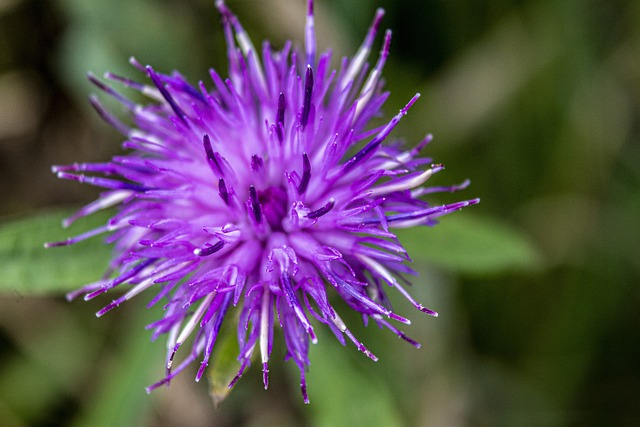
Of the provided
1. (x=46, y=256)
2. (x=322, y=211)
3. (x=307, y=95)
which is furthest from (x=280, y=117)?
(x=46, y=256)

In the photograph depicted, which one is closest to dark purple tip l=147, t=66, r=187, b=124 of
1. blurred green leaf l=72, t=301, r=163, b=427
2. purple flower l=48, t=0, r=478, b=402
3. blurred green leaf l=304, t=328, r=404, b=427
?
purple flower l=48, t=0, r=478, b=402

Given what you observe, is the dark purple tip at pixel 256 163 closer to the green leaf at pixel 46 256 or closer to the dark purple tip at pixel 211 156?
the dark purple tip at pixel 211 156

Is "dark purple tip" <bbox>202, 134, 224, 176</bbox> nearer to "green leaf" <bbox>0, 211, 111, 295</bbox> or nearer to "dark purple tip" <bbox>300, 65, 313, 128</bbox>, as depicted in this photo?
"dark purple tip" <bbox>300, 65, 313, 128</bbox>

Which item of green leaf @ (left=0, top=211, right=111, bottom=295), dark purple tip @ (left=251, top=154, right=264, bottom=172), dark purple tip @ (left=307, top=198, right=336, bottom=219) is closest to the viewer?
dark purple tip @ (left=307, top=198, right=336, bottom=219)

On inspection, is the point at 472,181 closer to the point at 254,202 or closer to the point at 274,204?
the point at 274,204

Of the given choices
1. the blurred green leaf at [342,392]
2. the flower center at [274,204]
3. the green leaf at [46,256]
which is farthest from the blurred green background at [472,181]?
the flower center at [274,204]

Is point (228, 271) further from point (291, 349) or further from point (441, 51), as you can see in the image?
point (441, 51)

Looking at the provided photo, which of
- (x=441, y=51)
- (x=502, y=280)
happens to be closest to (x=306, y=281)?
(x=502, y=280)
